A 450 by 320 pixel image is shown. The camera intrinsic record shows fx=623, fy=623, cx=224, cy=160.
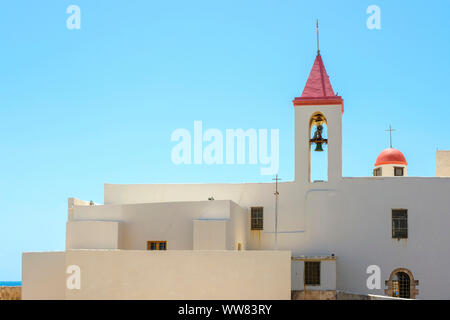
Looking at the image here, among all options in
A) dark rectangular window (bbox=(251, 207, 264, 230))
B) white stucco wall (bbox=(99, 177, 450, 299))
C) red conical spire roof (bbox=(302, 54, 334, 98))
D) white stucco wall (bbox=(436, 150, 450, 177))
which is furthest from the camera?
white stucco wall (bbox=(436, 150, 450, 177))

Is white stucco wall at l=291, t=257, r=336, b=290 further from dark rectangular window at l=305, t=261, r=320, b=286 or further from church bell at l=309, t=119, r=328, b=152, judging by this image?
church bell at l=309, t=119, r=328, b=152

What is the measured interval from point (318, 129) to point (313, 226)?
3858mm

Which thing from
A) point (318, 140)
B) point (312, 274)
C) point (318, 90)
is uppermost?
point (318, 90)

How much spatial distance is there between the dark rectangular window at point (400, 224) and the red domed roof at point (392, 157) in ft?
19.3

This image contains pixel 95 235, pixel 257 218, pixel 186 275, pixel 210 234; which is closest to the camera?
pixel 186 275

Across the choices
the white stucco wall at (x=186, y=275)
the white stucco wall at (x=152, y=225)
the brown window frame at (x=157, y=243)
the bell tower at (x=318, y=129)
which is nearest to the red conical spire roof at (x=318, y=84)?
the bell tower at (x=318, y=129)

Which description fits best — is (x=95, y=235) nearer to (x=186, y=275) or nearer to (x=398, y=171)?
(x=186, y=275)

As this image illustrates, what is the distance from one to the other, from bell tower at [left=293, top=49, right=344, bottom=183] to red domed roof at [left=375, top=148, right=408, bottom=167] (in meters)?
5.97

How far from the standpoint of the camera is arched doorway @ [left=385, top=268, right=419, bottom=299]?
23.3m

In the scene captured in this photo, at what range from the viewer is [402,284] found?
23.4 m

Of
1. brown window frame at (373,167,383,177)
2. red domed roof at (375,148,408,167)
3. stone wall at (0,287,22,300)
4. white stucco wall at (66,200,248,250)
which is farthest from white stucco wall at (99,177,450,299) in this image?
stone wall at (0,287,22,300)

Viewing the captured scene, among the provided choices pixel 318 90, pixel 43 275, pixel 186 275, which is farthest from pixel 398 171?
pixel 43 275
